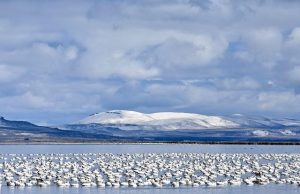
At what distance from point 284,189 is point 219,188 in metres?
2.66

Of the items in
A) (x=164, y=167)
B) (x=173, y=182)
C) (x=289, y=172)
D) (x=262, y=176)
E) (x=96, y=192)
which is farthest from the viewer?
(x=164, y=167)

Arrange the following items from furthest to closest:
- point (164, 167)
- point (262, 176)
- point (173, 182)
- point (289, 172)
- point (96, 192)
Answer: point (164, 167) < point (289, 172) < point (262, 176) < point (173, 182) < point (96, 192)

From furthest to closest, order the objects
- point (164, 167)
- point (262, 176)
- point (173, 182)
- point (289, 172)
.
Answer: point (164, 167) → point (289, 172) → point (262, 176) → point (173, 182)

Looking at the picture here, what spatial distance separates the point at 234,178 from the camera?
39812mm

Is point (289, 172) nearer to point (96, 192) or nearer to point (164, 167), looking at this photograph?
point (164, 167)

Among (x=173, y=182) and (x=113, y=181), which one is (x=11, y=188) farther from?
(x=173, y=182)

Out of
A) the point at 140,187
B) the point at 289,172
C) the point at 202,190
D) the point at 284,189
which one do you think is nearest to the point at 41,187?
the point at 140,187

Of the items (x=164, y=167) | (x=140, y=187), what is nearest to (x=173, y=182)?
(x=140, y=187)

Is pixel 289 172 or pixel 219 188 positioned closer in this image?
pixel 219 188

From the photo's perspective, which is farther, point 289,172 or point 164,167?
point 164,167

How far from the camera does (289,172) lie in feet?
147

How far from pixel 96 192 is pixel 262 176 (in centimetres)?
980

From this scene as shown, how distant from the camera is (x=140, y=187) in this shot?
36.9 meters

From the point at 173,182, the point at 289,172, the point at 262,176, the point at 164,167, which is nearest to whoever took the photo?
the point at 173,182
